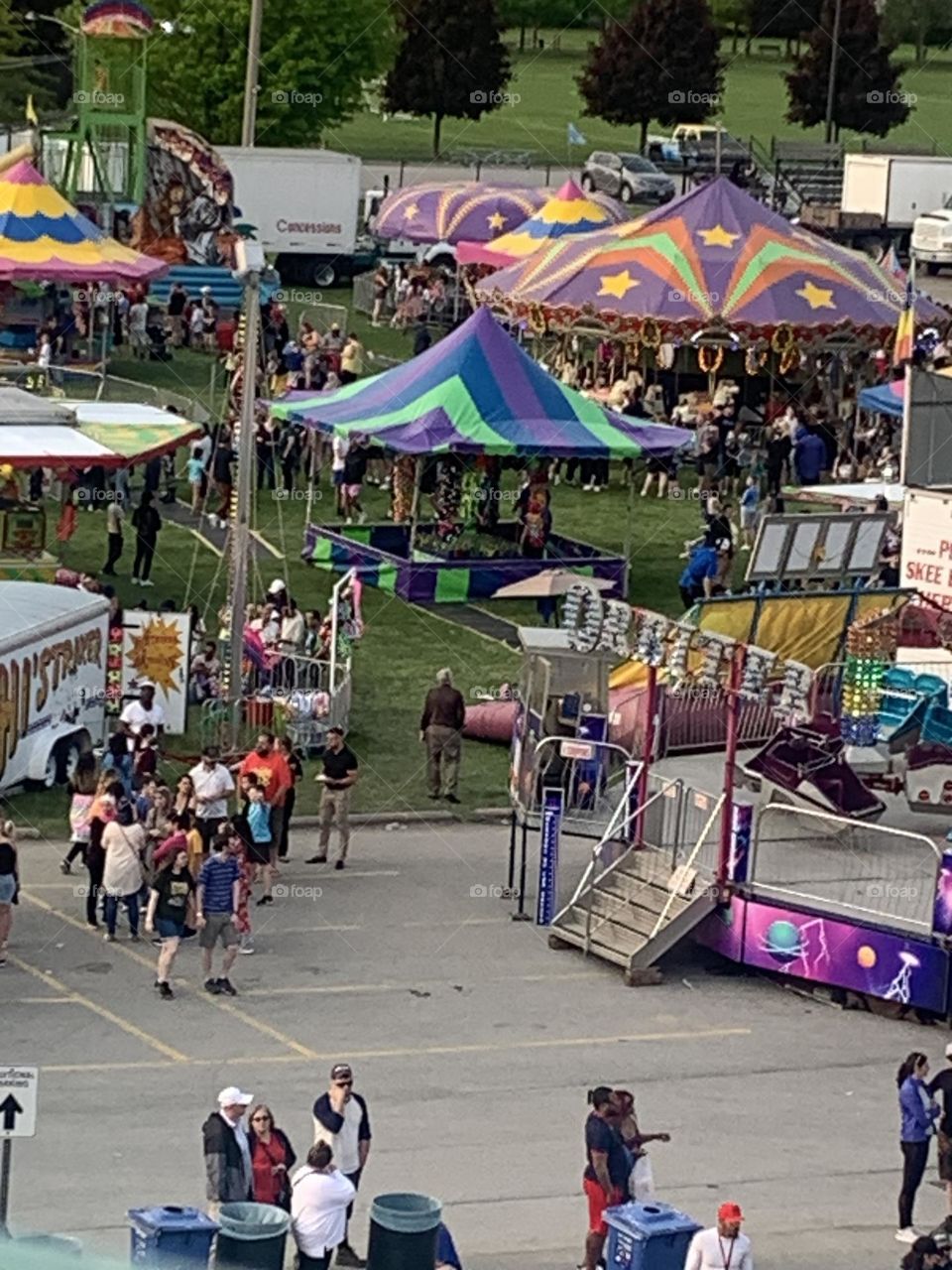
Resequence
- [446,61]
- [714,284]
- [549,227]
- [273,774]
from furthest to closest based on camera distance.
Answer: [446,61]
[549,227]
[714,284]
[273,774]

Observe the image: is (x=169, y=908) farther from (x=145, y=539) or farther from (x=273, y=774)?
(x=145, y=539)

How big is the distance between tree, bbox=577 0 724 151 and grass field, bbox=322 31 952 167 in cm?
209

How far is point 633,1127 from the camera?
60.7ft

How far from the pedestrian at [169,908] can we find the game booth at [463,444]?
42.4 feet

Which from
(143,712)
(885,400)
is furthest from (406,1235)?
(885,400)

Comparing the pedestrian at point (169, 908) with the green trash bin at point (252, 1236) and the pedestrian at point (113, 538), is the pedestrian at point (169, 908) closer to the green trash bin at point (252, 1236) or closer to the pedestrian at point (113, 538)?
the green trash bin at point (252, 1236)

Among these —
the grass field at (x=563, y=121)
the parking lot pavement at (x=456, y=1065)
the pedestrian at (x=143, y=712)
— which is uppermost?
the grass field at (x=563, y=121)

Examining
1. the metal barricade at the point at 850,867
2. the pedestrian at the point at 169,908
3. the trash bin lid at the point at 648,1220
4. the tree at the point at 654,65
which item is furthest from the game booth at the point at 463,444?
the tree at the point at 654,65

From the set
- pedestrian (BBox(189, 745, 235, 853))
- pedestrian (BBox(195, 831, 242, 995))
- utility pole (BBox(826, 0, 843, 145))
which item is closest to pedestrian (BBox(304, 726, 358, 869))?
pedestrian (BBox(189, 745, 235, 853))

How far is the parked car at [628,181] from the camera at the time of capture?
8132cm

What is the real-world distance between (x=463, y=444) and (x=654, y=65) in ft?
182

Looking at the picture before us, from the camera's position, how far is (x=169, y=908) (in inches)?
901

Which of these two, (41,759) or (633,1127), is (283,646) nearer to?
(41,759)

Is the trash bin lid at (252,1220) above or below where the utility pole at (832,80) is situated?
below
